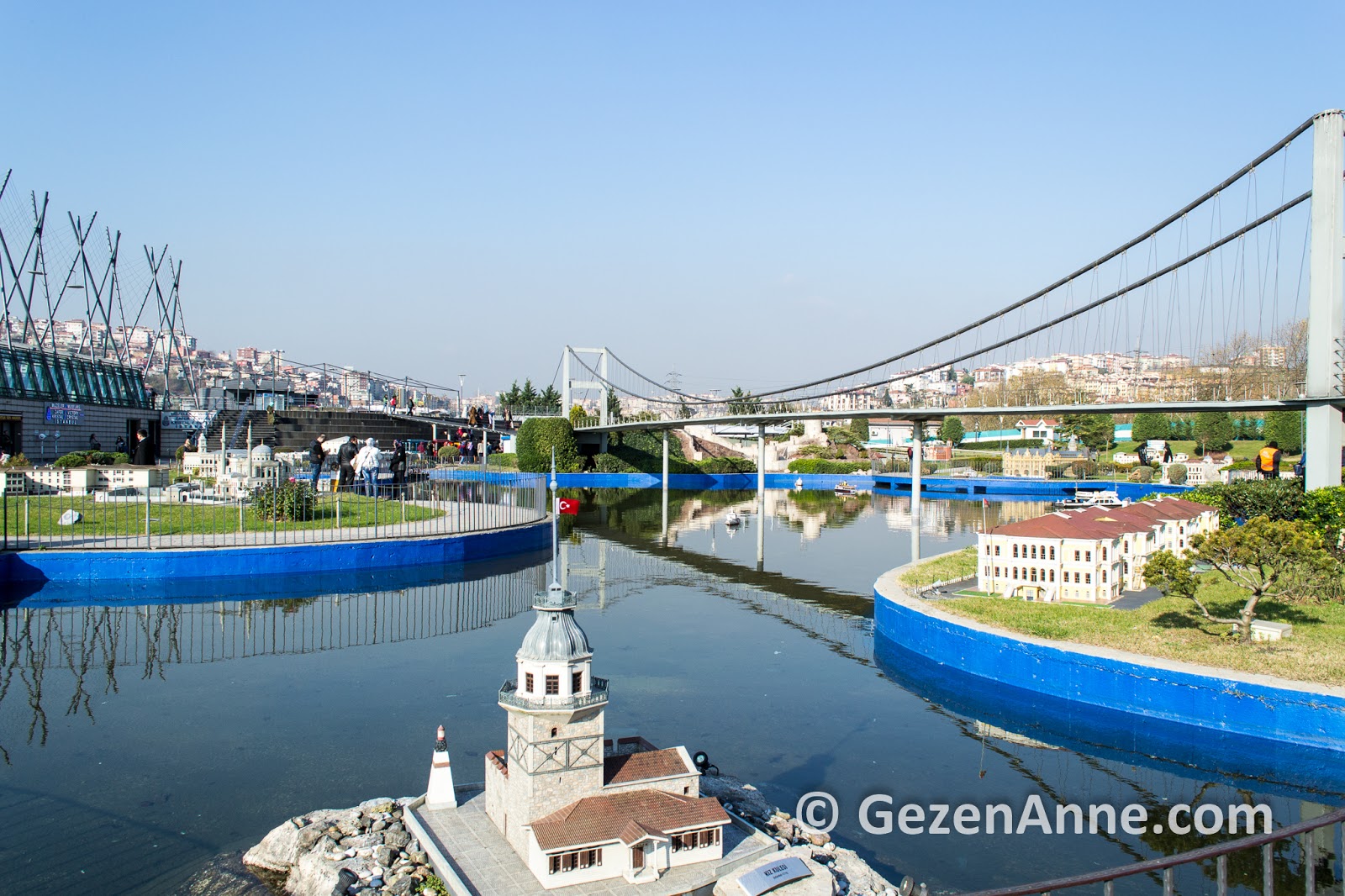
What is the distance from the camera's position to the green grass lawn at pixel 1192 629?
16031mm

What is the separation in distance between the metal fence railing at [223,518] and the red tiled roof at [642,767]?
20162mm

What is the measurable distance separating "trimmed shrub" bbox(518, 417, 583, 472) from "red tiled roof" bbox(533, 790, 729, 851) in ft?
190

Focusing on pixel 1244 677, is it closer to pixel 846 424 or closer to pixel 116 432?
pixel 116 432

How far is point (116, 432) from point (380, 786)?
4309cm

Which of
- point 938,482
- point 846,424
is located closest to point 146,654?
point 938,482

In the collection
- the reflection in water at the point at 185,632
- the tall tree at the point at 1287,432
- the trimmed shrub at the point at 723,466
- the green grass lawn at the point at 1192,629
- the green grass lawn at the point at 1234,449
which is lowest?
the reflection in water at the point at 185,632

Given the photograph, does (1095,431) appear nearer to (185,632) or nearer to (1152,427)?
(1152,427)

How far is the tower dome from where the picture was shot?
31.7 ft

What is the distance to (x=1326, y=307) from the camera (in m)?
24.5

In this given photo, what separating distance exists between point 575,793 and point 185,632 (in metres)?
15.2

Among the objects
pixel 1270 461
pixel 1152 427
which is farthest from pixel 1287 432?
pixel 1270 461

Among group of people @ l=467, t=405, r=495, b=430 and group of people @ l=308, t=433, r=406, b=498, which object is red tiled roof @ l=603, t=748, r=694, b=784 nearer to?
group of people @ l=308, t=433, r=406, b=498

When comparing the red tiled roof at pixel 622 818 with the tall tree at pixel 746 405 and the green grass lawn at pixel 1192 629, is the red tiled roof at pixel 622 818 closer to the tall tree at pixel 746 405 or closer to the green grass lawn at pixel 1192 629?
the green grass lawn at pixel 1192 629

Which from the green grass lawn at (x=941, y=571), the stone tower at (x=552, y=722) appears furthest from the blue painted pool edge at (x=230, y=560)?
the stone tower at (x=552, y=722)
